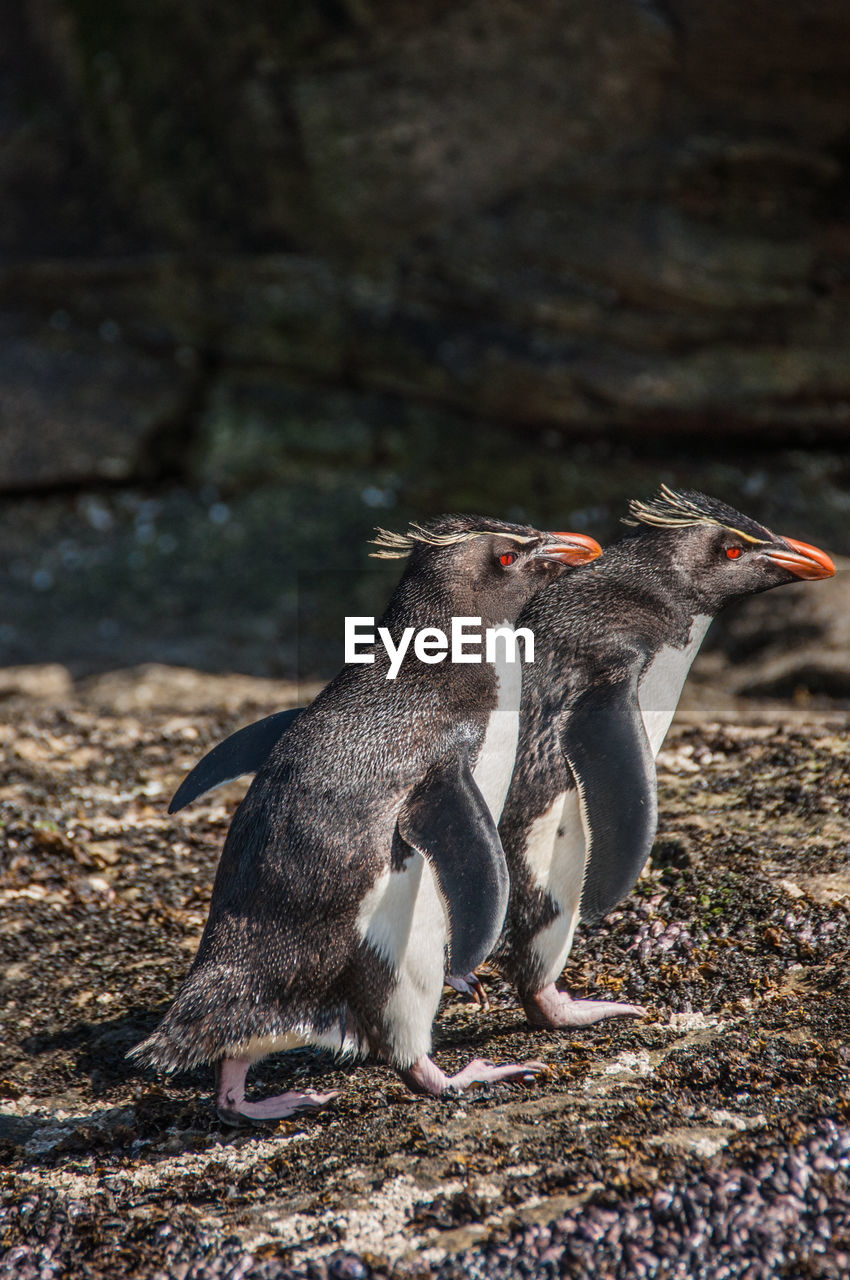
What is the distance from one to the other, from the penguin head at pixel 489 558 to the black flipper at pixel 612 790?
32 centimetres

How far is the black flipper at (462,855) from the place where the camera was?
2365 millimetres

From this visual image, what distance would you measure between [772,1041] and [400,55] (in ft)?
21.4

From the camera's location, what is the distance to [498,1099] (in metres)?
2.53

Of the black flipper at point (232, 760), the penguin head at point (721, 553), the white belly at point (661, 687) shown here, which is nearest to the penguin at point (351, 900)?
the black flipper at point (232, 760)

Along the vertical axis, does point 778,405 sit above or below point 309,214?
below

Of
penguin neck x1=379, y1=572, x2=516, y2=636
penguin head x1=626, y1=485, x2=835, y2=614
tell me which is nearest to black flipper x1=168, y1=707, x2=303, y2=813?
penguin neck x1=379, y1=572, x2=516, y2=636

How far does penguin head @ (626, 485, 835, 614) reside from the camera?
3.10m

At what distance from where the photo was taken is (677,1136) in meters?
2.29

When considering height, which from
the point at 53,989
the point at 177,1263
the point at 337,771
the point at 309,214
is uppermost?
the point at 309,214

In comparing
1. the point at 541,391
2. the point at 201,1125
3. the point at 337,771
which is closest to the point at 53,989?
the point at 201,1125

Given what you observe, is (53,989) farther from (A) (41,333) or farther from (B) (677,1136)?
(A) (41,333)

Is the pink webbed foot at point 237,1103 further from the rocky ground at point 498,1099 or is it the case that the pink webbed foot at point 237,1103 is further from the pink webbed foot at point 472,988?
the pink webbed foot at point 472,988

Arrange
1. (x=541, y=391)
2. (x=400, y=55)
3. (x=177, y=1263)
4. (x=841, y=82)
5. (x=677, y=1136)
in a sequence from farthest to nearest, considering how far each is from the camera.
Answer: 1. (x=541, y=391)
2. (x=400, y=55)
3. (x=841, y=82)
4. (x=677, y=1136)
5. (x=177, y=1263)

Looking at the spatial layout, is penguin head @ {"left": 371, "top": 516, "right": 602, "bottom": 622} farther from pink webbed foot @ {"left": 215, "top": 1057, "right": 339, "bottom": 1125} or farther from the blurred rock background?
the blurred rock background
